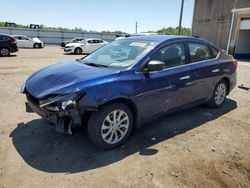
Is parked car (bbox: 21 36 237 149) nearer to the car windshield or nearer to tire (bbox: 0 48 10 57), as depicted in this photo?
the car windshield

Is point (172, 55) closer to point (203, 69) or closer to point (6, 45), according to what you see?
point (203, 69)

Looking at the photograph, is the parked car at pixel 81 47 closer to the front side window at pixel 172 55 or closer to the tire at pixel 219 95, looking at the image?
the tire at pixel 219 95

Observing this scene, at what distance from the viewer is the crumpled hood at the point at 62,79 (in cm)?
325

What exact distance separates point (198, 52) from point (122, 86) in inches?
87.9

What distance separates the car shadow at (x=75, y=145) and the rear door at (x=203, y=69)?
0.61 m

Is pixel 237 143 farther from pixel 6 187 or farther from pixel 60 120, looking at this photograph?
pixel 6 187

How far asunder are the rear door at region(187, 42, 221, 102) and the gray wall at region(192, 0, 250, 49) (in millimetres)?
17155

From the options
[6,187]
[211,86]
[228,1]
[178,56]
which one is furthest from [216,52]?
[228,1]

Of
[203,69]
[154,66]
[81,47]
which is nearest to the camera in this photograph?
[154,66]

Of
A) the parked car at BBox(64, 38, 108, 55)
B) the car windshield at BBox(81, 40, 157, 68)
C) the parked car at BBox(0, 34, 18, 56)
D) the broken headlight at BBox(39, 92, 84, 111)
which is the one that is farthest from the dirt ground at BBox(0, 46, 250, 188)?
the parked car at BBox(64, 38, 108, 55)

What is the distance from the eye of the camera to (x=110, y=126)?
351 cm

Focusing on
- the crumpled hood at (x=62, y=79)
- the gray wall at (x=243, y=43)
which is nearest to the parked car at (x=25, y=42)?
the gray wall at (x=243, y=43)

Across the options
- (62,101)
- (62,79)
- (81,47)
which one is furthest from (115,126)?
(81,47)

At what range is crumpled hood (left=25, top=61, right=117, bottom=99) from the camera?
325 cm
